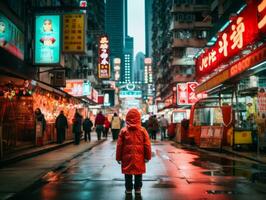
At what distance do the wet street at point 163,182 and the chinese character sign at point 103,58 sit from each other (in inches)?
1734

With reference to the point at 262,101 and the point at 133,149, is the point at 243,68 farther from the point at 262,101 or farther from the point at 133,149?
the point at 133,149

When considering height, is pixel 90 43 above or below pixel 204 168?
above

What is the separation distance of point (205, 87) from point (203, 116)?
2.98 metres

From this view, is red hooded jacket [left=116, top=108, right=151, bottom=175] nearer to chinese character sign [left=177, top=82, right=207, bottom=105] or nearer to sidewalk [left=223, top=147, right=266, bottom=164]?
sidewalk [left=223, top=147, right=266, bottom=164]

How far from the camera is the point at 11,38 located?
18812 mm

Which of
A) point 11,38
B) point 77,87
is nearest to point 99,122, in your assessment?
point 77,87

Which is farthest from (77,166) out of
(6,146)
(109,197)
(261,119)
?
(261,119)

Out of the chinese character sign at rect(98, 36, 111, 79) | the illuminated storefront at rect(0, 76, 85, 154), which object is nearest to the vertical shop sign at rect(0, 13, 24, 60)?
the illuminated storefront at rect(0, 76, 85, 154)

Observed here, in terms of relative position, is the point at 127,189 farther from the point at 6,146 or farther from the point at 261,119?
the point at 261,119

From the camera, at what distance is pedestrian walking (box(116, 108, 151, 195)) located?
8801 mm

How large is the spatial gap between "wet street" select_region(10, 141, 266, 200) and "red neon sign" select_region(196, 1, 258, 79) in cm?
555

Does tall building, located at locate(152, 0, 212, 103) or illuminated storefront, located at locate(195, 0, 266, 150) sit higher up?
tall building, located at locate(152, 0, 212, 103)

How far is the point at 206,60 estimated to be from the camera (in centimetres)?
2858

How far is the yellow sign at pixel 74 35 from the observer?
80.2 ft
